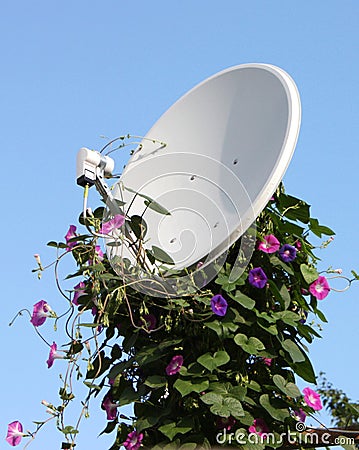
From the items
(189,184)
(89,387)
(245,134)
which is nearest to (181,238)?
(189,184)

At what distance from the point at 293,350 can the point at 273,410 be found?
182 millimetres

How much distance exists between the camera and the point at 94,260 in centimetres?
206

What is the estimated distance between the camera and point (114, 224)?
2.00 meters

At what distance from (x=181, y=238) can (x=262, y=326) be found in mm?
442

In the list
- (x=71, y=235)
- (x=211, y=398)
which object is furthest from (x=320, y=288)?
(x=71, y=235)

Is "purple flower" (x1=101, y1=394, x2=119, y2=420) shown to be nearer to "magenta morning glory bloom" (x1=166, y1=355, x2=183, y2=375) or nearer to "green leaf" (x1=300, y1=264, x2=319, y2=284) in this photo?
"magenta morning glory bloom" (x1=166, y1=355, x2=183, y2=375)

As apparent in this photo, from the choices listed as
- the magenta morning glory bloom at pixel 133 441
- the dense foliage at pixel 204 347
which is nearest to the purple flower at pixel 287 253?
the dense foliage at pixel 204 347

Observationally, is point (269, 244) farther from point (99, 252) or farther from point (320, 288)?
point (99, 252)

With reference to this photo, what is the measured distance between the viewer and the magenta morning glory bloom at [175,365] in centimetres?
194

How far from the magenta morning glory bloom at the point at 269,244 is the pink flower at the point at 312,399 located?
15.7 inches

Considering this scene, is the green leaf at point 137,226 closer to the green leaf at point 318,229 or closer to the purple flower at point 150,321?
the purple flower at point 150,321

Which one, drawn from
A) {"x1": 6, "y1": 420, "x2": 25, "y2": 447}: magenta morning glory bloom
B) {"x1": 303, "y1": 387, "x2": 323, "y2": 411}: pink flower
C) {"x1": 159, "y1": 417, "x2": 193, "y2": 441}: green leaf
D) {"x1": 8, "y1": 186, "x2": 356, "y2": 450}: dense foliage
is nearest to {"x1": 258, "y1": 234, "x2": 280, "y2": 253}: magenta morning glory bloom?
{"x1": 8, "y1": 186, "x2": 356, "y2": 450}: dense foliage

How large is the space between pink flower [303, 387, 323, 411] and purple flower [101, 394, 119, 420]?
21.0 inches

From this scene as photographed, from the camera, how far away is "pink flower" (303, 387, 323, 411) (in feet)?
6.61
